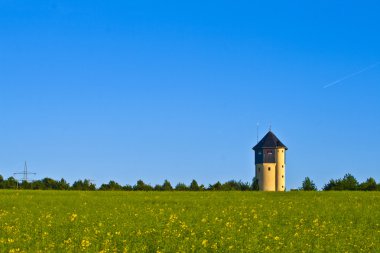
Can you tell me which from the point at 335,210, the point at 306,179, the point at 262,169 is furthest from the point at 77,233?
the point at 262,169

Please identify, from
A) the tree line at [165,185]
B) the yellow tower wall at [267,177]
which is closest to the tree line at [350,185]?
the tree line at [165,185]

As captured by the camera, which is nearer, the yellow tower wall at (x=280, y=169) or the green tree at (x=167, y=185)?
the green tree at (x=167, y=185)

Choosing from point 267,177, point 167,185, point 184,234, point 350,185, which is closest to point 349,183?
point 350,185

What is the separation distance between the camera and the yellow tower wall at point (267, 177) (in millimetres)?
140750

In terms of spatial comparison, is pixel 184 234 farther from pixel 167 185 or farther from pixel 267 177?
pixel 267 177

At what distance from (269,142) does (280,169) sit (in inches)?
310

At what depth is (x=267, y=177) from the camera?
141625mm

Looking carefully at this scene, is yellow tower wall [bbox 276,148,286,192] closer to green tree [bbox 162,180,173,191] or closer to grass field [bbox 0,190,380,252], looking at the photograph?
green tree [bbox 162,180,173,191]

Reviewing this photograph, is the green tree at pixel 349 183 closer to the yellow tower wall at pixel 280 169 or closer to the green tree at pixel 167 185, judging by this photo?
the green tree at pixel 167 185

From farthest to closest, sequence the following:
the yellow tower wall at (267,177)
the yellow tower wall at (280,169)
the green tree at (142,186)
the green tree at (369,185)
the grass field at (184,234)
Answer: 1. the yellow tower wall at (280,169)
2. the yellow tower wall at (267,177)
3. the green tree at (142,186)
4. the green tree at (369,185)
5. the grass field at (184,234)

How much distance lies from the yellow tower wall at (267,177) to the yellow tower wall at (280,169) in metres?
1.06

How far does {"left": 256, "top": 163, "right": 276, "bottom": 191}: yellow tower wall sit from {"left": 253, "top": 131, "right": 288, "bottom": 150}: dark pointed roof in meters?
5.38

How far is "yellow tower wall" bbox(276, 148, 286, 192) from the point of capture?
142300mm

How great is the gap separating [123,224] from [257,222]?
6184 millimetres
